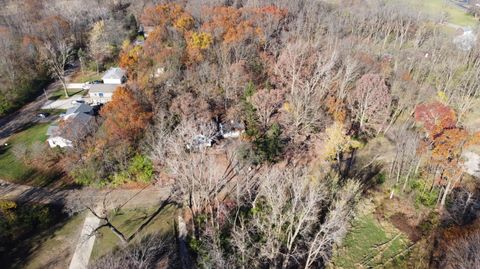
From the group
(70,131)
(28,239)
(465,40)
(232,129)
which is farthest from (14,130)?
(465,40)

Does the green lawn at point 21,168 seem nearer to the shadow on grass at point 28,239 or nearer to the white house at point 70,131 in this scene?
the white house at point 70,131

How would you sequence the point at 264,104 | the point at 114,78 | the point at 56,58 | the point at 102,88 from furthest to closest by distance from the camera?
the point at 56,58 → the point at 114,78 → the point at 102,88 → the point at 264,104

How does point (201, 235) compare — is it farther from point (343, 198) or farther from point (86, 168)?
point (86, 168)

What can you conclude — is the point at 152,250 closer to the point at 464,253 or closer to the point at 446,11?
the point at 464,253

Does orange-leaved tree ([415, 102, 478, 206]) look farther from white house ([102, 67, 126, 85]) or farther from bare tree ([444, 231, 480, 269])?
white house ([102, 67, 126, 85])

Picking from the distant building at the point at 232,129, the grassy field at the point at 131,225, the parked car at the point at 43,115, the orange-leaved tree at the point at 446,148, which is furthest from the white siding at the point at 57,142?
the orange-leaved tree at the point at 446,148

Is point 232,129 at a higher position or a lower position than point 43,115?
higher
